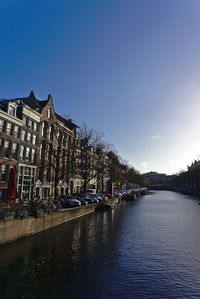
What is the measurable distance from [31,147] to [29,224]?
1290 inches

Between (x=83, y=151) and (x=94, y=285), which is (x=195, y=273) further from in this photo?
(x=83, y=151)

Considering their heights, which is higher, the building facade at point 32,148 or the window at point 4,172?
the building facade at point 32,148

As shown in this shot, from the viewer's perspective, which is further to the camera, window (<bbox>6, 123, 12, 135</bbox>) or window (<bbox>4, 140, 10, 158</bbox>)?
window (<bbox>6, 123, 12, 135</bbox>)

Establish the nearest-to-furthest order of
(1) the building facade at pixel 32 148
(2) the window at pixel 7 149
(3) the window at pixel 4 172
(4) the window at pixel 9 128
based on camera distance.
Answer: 1. (3) the window at pixel 4 172
2. (2) the window at pixel 7 149
3. (1) the building facade at pixel 32 148
4. (4) the window at pixel 9 128

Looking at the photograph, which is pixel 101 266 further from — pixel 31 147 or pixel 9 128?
pixel 31 147

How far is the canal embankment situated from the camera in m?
27.4

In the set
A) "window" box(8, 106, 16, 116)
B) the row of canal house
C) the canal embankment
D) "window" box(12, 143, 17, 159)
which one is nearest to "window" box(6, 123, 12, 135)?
the row of canal house

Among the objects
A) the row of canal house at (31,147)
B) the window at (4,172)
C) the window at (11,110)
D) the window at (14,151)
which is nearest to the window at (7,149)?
the row of canal house at (31,147)

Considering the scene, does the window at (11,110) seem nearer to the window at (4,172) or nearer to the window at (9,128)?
the window at (9,128)

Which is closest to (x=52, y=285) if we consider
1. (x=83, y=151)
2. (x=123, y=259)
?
(x=123, y=259)

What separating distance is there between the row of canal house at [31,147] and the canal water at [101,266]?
2219 centimetres

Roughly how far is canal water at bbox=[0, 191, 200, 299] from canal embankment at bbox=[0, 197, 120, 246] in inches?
30.5

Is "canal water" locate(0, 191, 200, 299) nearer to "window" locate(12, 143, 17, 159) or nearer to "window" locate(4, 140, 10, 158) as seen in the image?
"window" locate(4, 140, 10, 158)

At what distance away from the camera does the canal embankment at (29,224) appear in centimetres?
2742
